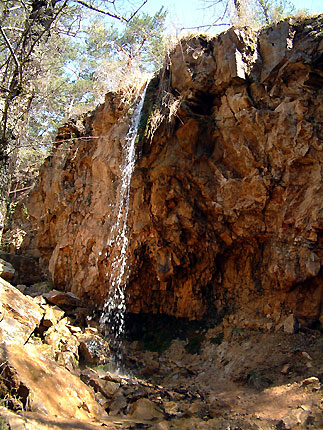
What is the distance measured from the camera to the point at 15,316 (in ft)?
16.8

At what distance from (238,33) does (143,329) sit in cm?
630

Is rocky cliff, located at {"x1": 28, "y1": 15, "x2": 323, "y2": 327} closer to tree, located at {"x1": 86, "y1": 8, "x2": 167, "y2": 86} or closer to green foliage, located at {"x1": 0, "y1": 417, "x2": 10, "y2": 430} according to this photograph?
tree, located at {"x1": 86, "y1": 8, "x2": 167, "y2": 86}

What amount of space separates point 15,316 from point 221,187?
168 inches

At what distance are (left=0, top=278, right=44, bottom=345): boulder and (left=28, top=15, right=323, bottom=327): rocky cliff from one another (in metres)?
2.09

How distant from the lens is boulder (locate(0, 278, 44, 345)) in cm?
447

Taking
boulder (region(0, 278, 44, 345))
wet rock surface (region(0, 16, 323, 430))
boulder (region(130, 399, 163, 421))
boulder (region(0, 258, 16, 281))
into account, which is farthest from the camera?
boulder (region(0, 258, 16, 281))

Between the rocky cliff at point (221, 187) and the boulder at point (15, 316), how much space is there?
209cm

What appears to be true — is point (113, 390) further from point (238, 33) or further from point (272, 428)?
point (238, 33)

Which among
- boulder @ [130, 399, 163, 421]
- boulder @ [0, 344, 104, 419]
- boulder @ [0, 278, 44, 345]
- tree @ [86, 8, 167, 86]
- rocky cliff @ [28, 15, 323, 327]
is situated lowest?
boulder @ [130, 399, 163, 421]

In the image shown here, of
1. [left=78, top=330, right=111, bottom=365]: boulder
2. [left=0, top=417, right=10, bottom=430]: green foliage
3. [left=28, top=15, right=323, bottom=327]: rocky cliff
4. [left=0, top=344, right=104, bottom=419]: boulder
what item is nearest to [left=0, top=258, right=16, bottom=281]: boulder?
[left=28, top=15, right=323, bottom=327]: rocky cliff

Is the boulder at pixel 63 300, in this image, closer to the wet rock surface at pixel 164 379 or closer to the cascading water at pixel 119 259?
the wet rock surface at pixel 164 379

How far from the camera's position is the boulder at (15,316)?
4.47 m

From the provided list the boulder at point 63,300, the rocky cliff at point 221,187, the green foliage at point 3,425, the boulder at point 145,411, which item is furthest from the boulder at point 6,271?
the green foliage at point 3,425

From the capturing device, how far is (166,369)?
634cm
